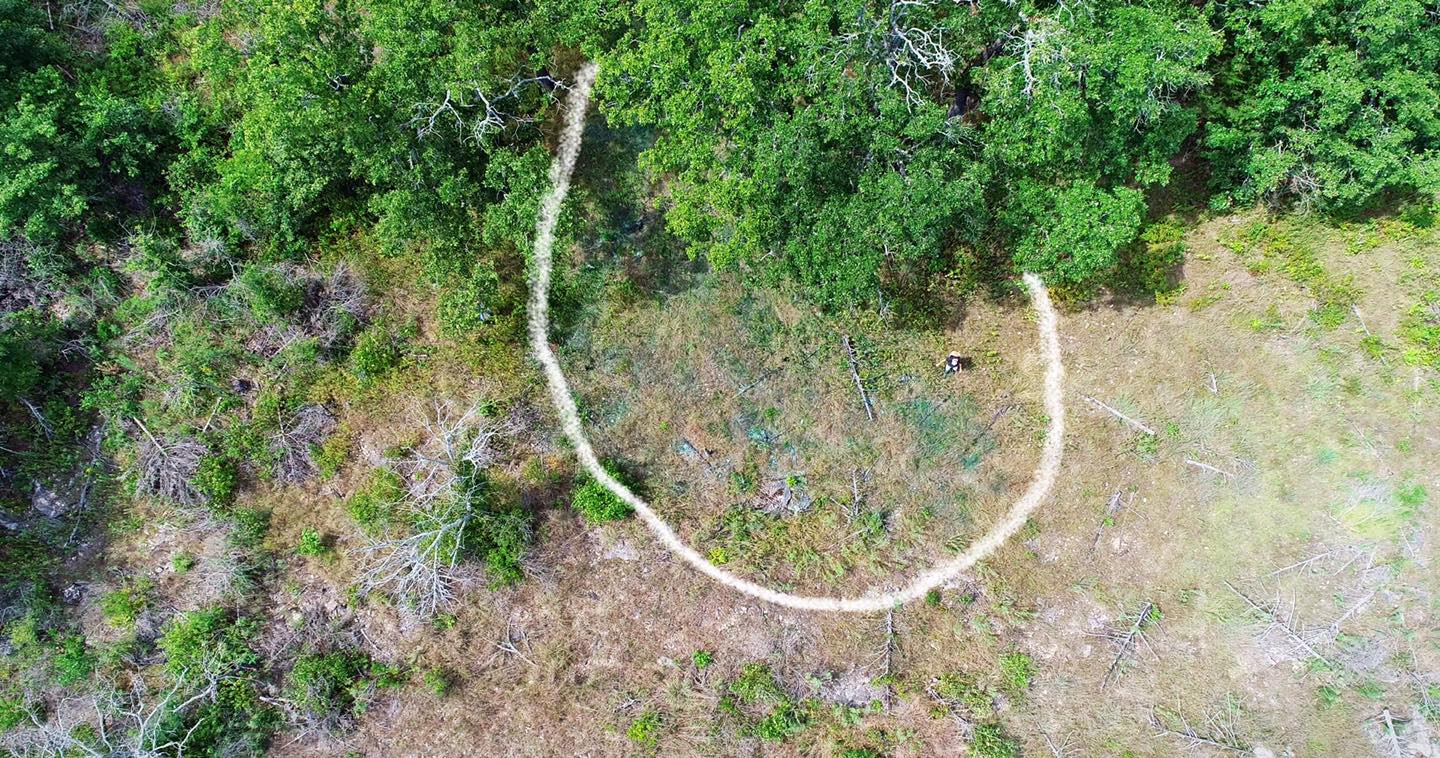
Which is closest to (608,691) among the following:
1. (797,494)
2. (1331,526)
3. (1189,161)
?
(797,494)

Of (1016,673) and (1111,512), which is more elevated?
(1111,512)

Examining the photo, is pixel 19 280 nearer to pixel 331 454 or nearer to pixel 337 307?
pixel 337 307

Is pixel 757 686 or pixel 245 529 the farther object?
pixel 757 686

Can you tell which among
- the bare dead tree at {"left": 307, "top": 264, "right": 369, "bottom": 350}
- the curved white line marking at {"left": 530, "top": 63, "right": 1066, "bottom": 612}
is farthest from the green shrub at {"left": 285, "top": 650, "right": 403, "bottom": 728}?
the bare dead tree at {"left": 307, "top": 264, "right": 369, "bottom": 350}

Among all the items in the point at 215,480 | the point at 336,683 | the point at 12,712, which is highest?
the point at 215,480

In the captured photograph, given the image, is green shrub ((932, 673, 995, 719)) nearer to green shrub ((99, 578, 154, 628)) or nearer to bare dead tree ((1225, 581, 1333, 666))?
bare dead tree ((1225, 581, 1333, 666))

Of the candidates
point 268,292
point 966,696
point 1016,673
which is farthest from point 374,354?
point 1016,673

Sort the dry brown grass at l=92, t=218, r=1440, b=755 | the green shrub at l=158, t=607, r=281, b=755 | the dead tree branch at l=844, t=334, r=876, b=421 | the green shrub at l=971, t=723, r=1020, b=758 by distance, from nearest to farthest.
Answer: the green shrub at l=158, t=607, r=281, b=755 < the green shrub at l=971, t=723, r=1020, b=758 < the dry brown grass at l=92, t=218, r=1440, b=755 < the dead tree branch at l=844, t=334, r=876, b=421
